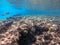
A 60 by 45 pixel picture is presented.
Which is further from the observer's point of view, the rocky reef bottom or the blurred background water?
the blurred background water

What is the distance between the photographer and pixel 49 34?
374 centimetres

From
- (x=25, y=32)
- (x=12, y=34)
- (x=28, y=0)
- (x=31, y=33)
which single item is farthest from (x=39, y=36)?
(x=28, y=0)

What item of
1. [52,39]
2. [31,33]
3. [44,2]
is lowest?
[52,39]

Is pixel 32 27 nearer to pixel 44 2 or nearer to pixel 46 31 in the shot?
pixel 46 31

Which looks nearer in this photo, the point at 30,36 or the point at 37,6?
the point at 30,36

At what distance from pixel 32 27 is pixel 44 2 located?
18793mm

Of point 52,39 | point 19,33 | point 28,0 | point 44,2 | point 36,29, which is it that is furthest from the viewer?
point 28,0

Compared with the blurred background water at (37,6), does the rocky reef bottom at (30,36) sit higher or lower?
lower

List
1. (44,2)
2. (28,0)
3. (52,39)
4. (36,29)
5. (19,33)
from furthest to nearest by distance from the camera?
(28,0)
(44,2)
(36,29)
(52,39)
(19,33)

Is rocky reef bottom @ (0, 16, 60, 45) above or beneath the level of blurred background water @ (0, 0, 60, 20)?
beneath

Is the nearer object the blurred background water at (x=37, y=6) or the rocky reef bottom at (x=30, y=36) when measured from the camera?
the rocky reef bottom at (x=30, y=36)

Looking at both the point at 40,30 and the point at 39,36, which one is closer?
the point at 39,36

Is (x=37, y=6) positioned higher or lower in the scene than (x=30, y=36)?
higher

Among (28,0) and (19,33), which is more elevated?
(28,0)
